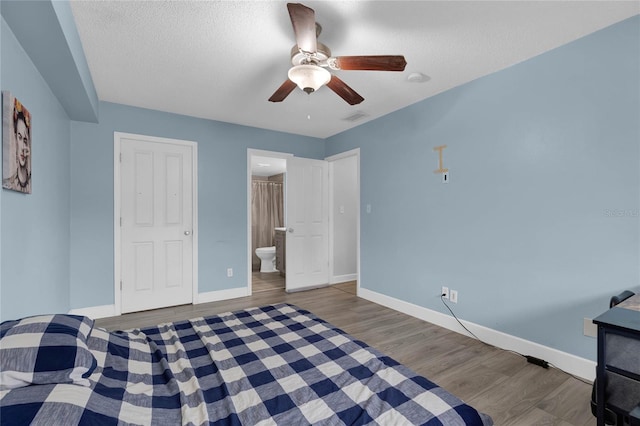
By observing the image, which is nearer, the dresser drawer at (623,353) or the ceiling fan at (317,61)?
the dresser drawer at (623,353)

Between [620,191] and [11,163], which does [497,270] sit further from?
[11,163]

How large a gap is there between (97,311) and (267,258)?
3.03 metres

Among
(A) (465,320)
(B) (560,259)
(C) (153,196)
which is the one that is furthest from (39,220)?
(B) (560,259)

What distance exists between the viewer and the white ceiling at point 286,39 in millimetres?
1850

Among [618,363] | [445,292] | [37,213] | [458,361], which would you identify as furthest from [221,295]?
[618,363]

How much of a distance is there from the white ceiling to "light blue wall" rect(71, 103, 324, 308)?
468 mm

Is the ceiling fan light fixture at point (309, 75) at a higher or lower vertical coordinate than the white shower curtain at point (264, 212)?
higher

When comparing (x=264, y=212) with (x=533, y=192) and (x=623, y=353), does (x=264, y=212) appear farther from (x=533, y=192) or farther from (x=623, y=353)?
(x=623, y=353)

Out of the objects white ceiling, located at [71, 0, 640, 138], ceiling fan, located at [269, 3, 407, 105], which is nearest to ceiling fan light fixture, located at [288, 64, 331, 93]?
ceiling fan, located at [269, 3, 407, 105]

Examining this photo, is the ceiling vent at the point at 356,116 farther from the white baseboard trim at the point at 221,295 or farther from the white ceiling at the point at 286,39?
the white baseboard trim at the point at 221,295

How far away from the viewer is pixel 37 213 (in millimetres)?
2133

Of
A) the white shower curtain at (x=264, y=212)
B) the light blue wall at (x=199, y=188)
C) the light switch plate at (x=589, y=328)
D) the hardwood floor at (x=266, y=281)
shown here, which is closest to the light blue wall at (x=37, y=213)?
the light blue wall at (x=199, y=188)

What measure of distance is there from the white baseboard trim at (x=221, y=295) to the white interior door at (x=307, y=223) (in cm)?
67

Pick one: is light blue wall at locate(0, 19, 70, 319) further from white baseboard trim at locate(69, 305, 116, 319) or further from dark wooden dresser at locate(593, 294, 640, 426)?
dark wooden dresser at locate(593, 294, 640, 426)
